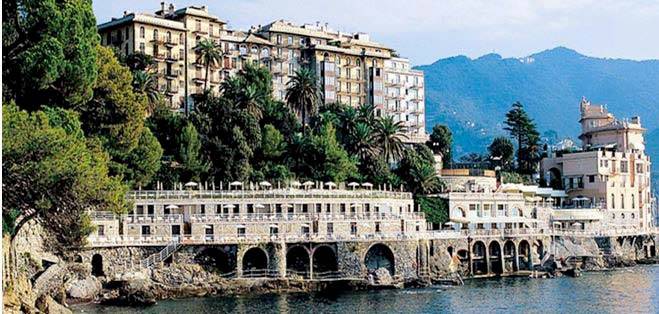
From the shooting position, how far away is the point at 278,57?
114 meters

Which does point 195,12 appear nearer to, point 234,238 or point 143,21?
point 143,21

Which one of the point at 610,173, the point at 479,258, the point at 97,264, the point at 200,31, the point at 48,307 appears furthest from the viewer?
the point at 610,173

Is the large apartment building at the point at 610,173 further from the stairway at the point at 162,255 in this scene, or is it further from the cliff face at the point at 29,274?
the cliff face at the point at 29,274

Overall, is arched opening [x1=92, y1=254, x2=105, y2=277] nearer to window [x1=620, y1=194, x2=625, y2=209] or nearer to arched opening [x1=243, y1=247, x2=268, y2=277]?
arched opening [x1=243, y1=247, x2=268, y2=277]

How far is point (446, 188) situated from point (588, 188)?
22.2 meters

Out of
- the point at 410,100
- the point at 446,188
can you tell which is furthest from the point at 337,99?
the point at 446,188

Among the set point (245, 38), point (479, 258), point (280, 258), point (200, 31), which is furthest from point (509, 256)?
point (245, 38)

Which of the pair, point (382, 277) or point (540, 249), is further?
point (540, 249)

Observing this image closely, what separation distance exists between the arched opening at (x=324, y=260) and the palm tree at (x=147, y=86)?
77.9ft

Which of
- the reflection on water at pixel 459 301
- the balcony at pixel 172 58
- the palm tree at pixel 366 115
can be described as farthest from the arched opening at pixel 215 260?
the balcony at pixel 172 58

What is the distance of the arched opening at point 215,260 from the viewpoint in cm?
6881

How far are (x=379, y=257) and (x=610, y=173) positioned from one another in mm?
45263

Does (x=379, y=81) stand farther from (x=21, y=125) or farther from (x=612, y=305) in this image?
(x=21, y=125)

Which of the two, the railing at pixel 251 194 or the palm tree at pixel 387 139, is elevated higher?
the palm tree at pixel 387 139
